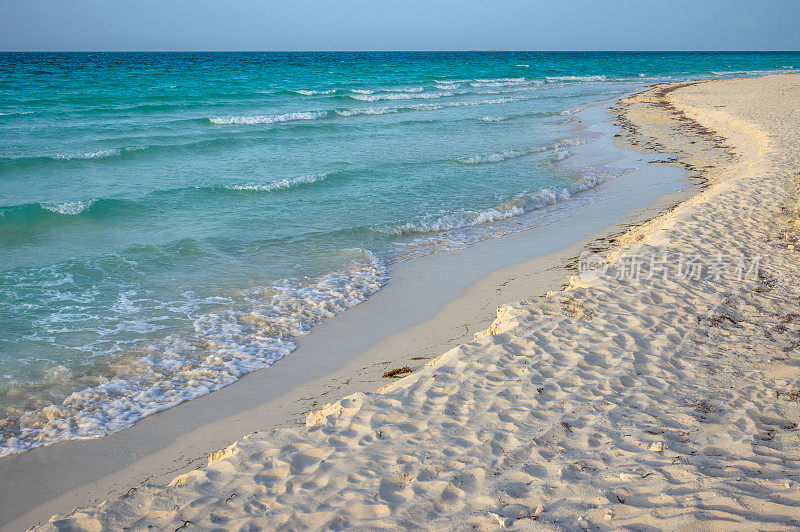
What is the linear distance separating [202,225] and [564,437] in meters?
8.20

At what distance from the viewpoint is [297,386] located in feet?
17.1

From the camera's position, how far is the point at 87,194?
38.9 feet

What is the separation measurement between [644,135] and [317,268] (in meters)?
16.4

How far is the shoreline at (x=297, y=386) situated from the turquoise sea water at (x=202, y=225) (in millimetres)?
233

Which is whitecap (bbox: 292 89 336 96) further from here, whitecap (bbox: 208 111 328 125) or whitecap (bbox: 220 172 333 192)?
whitecap (bbox: 220 172 333 192)

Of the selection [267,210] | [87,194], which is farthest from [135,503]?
[87,194]

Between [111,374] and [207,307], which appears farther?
[207,307]

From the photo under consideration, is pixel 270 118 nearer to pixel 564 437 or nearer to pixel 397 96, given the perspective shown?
pixel 397 96

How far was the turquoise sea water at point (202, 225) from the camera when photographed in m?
5.50

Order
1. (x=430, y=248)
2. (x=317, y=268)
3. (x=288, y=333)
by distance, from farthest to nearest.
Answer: (x=430, y=248), (x=317, y=268), (x=288, y=333)

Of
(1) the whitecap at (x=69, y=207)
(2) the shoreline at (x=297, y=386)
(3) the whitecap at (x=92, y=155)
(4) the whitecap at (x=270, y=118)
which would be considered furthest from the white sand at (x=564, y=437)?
(4) the whitecap at (x=270, y=118)

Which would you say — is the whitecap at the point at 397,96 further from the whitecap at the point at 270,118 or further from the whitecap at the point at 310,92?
the whitecap at the point at 270,118

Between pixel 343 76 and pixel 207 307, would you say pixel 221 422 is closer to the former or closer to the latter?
pixel 207 307

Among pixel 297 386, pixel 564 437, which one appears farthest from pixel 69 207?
pixel 564 437
